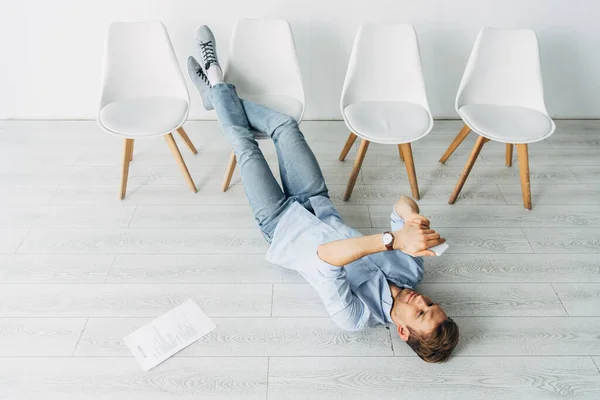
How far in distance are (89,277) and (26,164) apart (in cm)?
110

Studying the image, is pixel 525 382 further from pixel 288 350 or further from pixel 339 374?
pixel 288 350

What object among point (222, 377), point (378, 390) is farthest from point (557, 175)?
point (222, 377)

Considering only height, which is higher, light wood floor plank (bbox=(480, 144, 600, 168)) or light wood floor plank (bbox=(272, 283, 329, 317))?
light wood floor plank (bbox=(480, 144, 600, 168))

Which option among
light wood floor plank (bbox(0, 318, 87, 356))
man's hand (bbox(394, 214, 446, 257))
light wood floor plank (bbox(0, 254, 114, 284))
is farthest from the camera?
A: light wood floor plank (bbox(0, 254, 114, 284))

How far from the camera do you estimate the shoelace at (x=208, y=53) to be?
98.4 inches

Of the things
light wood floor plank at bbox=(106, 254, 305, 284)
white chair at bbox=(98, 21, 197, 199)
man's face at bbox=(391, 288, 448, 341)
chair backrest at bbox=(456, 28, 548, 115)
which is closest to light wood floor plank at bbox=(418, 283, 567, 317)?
man's face at bbox=(391, 288, 448, 341)

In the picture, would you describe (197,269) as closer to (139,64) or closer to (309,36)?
(139,64)

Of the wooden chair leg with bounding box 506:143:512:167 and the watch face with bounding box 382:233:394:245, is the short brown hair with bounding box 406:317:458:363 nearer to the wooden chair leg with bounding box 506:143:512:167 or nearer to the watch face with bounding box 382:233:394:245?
the watch face with bounding box 382:233:394:245

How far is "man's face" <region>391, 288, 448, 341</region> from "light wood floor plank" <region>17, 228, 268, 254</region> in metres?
0.71

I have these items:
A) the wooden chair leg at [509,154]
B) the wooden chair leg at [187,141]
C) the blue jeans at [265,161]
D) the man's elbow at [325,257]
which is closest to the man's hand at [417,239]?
the man's elbow at [325,257]

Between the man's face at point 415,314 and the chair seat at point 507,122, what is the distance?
0.98 m

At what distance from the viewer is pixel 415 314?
1.66 m

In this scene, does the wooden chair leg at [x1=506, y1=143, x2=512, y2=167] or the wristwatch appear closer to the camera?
the wristwatch

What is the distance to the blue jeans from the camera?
80.7 inches
